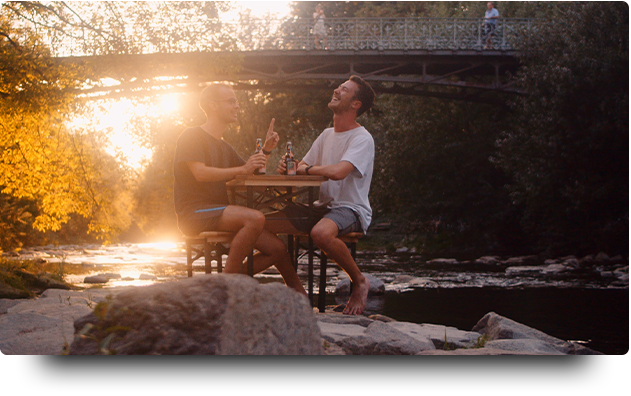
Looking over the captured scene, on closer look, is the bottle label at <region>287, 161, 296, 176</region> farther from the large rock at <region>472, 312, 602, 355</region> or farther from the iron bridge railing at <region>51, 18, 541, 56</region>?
the iron bridge railing at <region>51, 18, 541, 56</region>

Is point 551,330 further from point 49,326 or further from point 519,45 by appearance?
point 519,45

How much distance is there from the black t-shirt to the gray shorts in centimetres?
57

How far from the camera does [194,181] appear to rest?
180 inches

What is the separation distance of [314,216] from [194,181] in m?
0.99

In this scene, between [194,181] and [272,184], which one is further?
[272,184]

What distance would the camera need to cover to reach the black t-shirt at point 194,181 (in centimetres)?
450

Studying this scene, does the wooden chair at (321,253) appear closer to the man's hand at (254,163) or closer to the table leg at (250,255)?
the table leg at (250,255)

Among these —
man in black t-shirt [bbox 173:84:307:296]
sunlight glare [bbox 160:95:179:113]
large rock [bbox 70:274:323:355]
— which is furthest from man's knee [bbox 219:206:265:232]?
sunlight glare [bbox 160:95:179:113]

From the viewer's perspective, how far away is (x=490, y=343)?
15.7 ft

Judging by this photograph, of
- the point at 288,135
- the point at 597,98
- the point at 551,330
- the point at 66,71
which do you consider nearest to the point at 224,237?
the point at 551,330

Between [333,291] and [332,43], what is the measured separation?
1454cm

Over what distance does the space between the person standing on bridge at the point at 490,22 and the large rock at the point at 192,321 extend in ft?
70.0

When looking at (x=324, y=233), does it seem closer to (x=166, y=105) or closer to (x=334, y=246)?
(x=334, y=246)

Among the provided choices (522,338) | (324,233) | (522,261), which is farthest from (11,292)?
(522,261)
